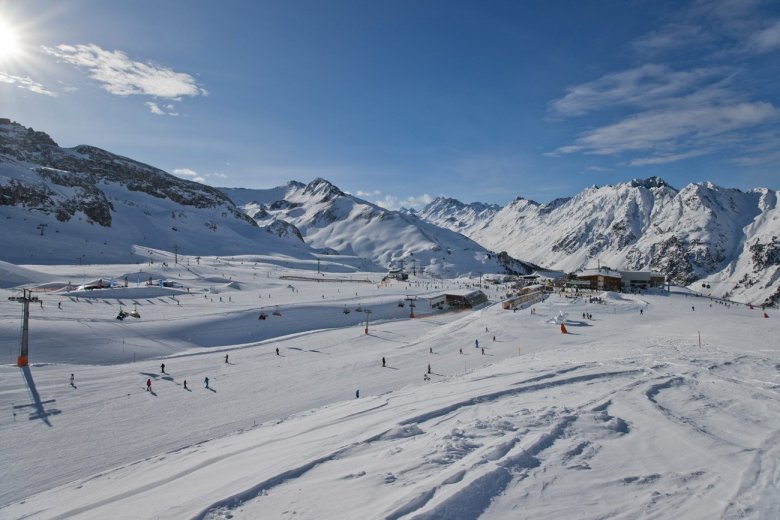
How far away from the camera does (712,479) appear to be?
8.98 m

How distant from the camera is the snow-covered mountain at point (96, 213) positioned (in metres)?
99.1

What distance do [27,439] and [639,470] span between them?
22378 millimetres

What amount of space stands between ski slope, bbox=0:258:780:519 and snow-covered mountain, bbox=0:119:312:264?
74823 mm

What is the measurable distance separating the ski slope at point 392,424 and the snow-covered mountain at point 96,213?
74.8 meters

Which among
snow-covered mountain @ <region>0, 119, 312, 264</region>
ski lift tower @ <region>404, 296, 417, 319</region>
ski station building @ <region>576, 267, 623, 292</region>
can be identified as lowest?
ski lift tower @ <region>404, 296, 417, 319</region>

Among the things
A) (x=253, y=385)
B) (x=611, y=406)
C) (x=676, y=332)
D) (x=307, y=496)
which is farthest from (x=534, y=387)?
(x=676, y=332)

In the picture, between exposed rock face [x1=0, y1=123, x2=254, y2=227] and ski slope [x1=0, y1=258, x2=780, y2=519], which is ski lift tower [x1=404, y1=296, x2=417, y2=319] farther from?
exposed rock face [x1=0, y1=123, x2=254, y2=227]

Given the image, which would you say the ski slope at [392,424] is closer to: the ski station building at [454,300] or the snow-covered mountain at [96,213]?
the ski station building at [454,300]

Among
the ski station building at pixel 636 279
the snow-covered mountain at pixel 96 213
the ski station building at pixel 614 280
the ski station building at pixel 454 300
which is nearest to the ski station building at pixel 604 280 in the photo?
the ski station building at pixel 614 280

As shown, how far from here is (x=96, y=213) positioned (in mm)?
124438

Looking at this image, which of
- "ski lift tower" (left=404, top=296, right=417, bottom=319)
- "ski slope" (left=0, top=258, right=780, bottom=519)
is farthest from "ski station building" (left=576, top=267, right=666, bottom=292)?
"ski slope" (left=0, top=258, right=780, bottom=519)

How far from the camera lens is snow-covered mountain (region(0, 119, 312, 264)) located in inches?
3900

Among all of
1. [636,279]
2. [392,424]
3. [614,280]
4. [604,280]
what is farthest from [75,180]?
[636,279]

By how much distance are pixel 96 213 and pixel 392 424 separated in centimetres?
14121
